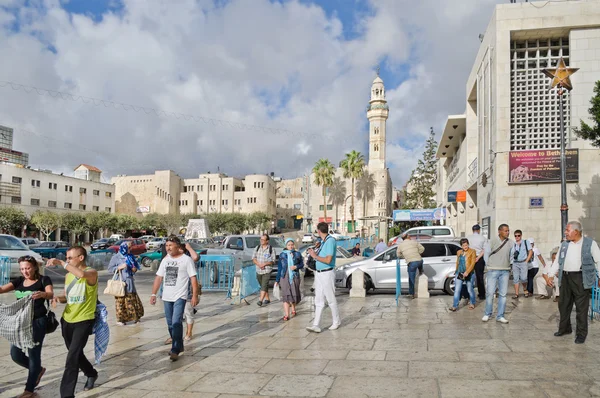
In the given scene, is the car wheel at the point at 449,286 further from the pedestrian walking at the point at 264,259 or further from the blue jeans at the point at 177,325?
the blue jeans at the point at 177,325

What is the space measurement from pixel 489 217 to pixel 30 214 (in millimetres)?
59507

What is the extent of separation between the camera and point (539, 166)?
21531mm

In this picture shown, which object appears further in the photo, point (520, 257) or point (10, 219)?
point (10, 219)

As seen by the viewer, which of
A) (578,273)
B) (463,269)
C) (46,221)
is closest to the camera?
(578,273)

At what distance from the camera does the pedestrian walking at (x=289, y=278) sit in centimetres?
978

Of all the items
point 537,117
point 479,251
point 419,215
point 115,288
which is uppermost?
point 537,117

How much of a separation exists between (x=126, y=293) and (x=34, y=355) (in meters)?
3.92

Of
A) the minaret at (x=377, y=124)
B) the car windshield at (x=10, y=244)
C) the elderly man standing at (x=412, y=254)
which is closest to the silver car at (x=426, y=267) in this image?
the elderly man standing at (x=412, y=254)

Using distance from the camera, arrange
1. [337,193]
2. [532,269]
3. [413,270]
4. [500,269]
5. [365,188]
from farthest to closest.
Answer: [337,193] < [365,188] < [532,269] < [413,270] < [500,269]

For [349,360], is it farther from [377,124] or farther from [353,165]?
[377,124]

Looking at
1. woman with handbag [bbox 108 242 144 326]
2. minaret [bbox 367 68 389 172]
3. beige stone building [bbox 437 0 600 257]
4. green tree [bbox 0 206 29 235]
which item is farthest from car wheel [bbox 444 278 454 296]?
minaret [bbox 367 68 389 172]

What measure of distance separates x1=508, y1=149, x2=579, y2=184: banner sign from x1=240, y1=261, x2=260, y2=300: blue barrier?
13.8m

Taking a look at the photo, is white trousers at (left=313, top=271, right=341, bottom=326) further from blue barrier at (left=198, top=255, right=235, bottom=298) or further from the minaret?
the minaret

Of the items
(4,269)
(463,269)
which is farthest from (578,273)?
(4,269)
